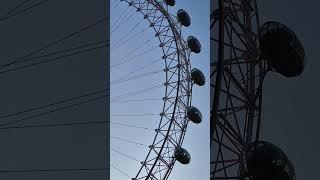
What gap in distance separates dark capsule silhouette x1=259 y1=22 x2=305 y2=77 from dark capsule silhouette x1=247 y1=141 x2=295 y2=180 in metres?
1.91

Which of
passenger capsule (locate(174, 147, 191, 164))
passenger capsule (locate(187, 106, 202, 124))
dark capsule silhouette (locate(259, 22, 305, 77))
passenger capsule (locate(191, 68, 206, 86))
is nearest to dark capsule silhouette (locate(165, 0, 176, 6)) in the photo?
passenger capsule (locate(191, 68, 206, 86))

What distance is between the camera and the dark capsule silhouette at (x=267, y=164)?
814cm

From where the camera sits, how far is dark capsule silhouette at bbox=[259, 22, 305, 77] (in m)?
9.13

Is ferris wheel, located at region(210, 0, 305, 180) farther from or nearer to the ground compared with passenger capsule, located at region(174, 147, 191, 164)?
nearer to the ground

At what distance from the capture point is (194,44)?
1728cm

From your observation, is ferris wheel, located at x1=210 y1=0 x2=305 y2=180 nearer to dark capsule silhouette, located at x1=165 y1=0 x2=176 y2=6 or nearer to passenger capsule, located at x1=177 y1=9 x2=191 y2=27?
passenger capsule, located at x1=177 y1=9 x2=191 y2=27

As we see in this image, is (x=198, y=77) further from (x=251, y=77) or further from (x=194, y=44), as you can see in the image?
(x=251, y=77)

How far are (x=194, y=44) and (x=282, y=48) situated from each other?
323 inches

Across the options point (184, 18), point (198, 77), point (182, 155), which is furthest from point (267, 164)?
point (184, 18)

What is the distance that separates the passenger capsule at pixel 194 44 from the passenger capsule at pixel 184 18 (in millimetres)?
823

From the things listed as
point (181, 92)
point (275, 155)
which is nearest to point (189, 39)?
point (181, 92)

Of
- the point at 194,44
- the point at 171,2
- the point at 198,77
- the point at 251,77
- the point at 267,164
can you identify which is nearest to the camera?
the point at 267,164

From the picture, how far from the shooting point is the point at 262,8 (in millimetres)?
19734
